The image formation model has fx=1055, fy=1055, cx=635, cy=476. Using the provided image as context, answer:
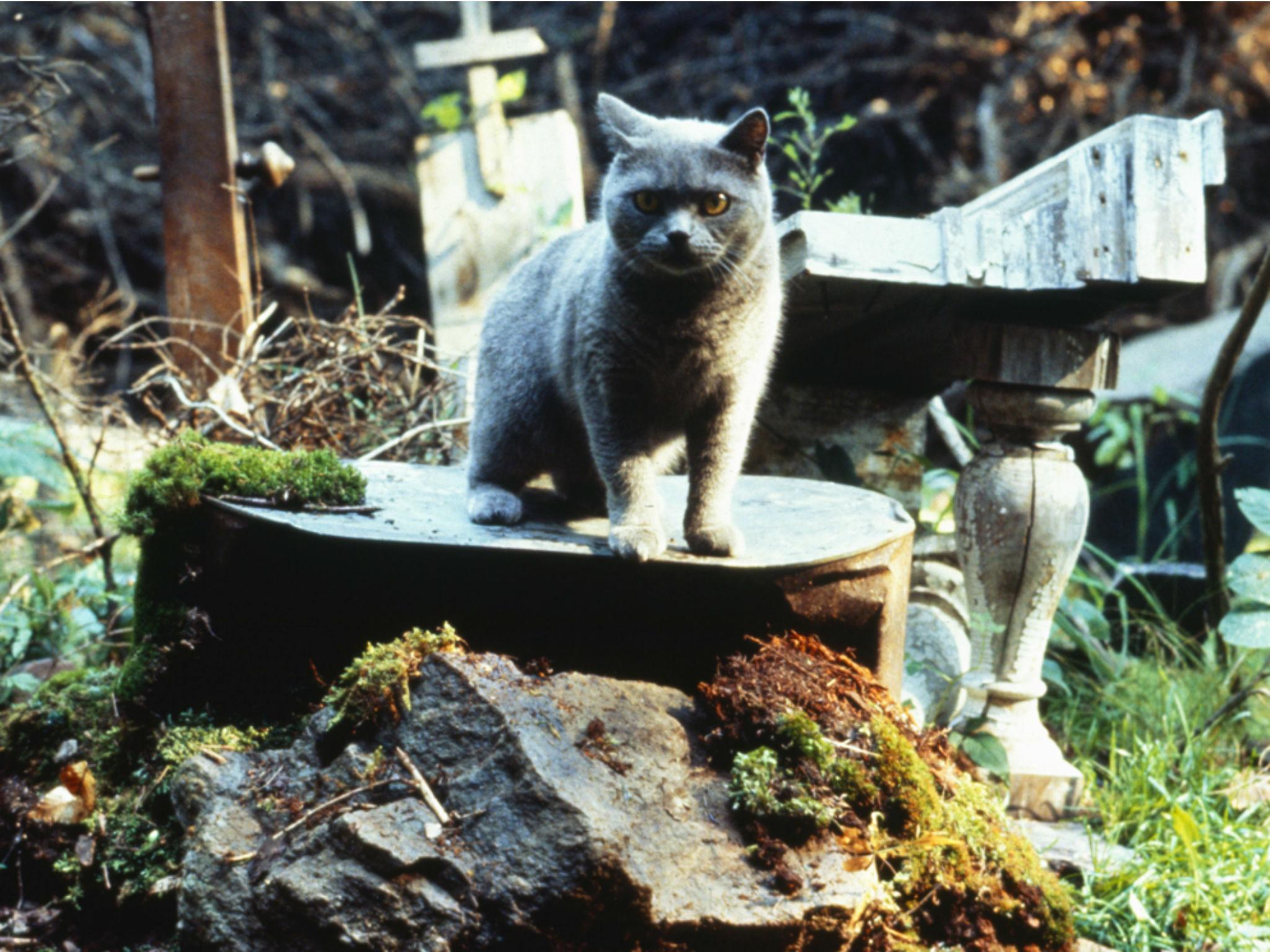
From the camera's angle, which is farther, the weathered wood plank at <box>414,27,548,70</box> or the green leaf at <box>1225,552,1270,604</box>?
the weathered wood plank at <box>414,27,548,70</box>

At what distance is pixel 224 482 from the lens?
2053 millimetres

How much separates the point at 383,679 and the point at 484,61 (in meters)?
3.26

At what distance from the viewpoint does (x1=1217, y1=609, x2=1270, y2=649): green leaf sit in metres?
2.31

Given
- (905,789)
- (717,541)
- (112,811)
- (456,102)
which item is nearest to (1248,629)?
(905,789)

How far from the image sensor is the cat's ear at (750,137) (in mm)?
2084

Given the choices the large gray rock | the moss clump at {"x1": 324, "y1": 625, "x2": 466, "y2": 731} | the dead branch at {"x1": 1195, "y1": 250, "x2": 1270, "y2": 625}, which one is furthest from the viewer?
the dead branch at {"x1": 1195, "y1": 250, "x2": 1270, "y2": 625}

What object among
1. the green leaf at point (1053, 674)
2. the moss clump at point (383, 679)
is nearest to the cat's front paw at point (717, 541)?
the moss clump at point (383, 679)

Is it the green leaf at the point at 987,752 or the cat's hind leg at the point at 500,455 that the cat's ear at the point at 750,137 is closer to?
the cat's hind leg at the point at 500,455

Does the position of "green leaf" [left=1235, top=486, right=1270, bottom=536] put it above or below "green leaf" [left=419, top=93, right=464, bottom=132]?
below

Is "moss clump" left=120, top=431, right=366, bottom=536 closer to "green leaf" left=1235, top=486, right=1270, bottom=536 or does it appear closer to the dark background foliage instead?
"green leaf" left=1235, top=486, right=1270, bottom=536

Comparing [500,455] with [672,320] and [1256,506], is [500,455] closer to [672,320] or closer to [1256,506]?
[672,320]

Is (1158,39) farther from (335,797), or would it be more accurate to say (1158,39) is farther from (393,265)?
(335,797)

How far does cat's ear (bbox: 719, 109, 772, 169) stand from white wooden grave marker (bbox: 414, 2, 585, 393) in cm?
227

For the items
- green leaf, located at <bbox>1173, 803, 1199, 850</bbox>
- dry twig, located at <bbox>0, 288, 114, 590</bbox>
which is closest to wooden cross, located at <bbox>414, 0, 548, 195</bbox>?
dry twig, located at <bbox>0, 288, 114, 590</bbox>
